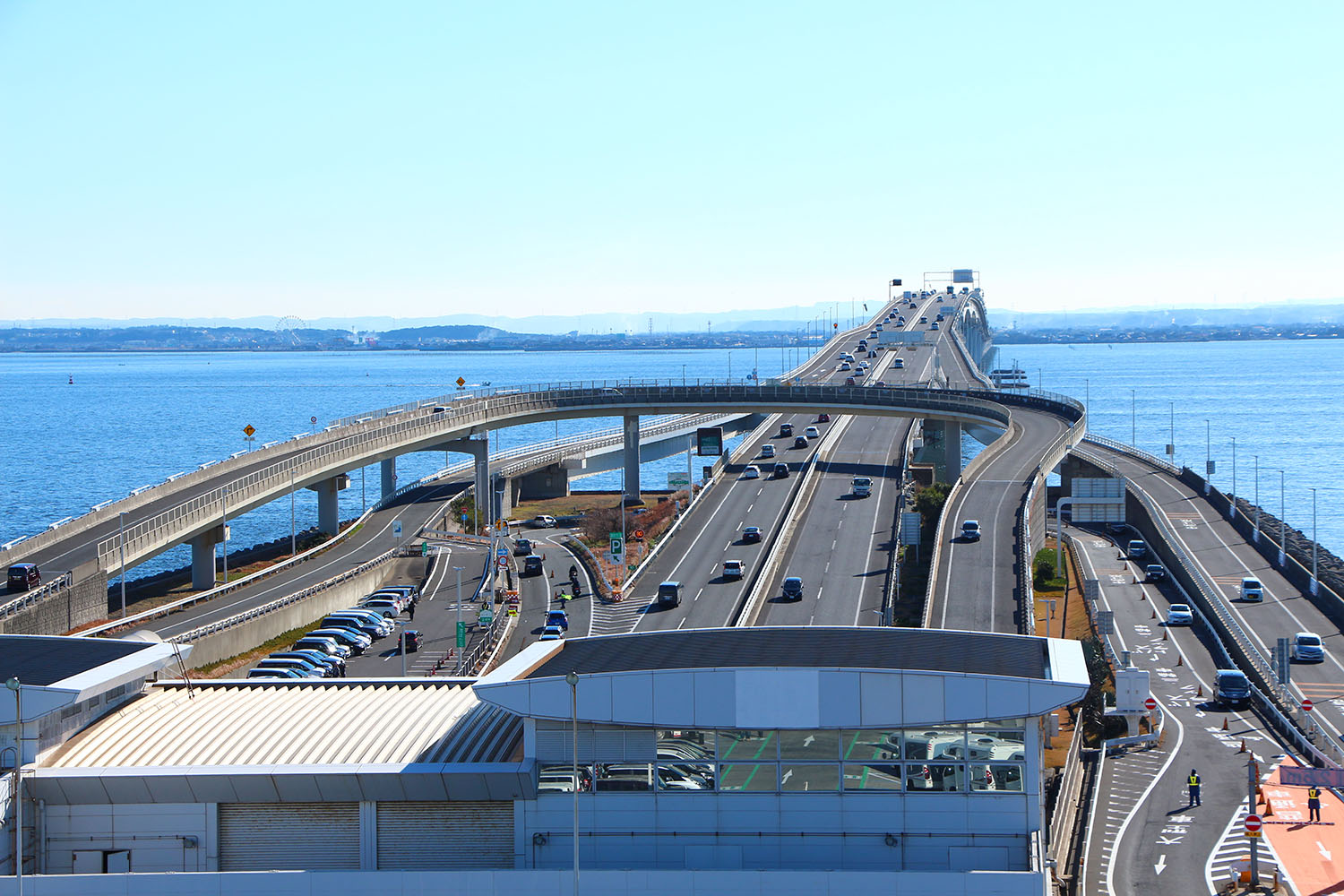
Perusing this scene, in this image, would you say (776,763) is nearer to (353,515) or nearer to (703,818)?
(703,818)

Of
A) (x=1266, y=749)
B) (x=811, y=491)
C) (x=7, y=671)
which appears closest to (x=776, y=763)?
(x=7, y=671)

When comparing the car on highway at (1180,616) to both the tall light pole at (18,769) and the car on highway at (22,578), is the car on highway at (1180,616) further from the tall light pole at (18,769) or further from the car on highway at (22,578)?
the tall light pole at (18,769)

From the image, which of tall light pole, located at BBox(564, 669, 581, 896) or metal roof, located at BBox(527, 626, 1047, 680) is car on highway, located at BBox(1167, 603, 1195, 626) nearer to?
metal roof, located at BBox(527, 626, 1047, 680)

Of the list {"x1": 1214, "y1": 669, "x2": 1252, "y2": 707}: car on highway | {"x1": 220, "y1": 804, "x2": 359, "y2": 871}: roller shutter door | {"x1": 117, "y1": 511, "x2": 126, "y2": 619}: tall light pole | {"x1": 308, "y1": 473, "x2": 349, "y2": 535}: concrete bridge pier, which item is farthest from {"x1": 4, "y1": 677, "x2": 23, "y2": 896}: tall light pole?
{"x1": 308, "y1": 473, "x2": 349, "y2": 535}: concrete bridge pier

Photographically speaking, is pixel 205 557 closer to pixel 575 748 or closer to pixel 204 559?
pixel 204 559

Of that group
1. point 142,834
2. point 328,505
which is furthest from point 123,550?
point 142,834

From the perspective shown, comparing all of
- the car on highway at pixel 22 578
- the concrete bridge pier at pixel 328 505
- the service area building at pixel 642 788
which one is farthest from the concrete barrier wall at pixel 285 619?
the service area building at pixel 642 788
